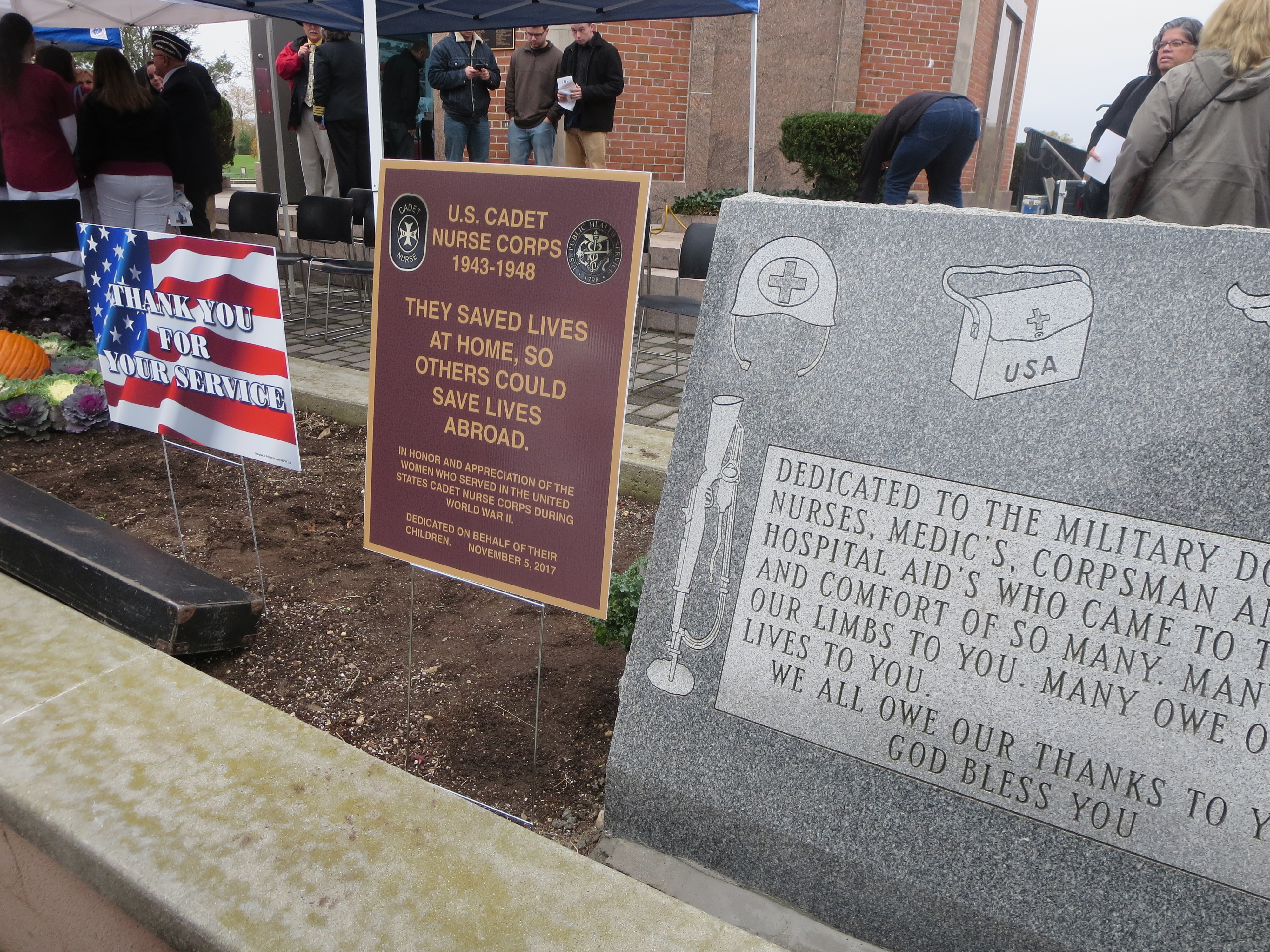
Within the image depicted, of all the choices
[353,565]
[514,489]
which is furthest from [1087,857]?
[353,565]

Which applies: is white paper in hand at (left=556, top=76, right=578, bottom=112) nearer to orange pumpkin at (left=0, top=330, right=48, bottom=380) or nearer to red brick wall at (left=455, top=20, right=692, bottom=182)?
→ red brick wall at (left=455, top=20, right=692, bottom=182)

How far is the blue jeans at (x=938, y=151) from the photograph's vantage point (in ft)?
16.5

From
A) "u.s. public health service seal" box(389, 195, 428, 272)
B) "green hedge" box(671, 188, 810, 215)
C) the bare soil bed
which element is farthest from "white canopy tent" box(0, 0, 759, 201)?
"u.s. public health service seal" box(389, 195, 428, 272)

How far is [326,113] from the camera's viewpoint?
894 centimetres

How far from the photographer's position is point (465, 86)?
28.8ft

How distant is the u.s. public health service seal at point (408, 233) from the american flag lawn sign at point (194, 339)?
39 centimetres

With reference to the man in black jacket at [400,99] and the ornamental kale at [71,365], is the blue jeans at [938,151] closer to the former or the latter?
the ornamental kale at [71,365]

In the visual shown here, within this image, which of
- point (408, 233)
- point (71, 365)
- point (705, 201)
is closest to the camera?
point (408, 233)

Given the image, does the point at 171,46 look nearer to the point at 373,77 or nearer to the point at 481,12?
the point at 481,12

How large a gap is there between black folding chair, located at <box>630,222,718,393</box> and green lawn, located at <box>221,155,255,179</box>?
58.3 feet

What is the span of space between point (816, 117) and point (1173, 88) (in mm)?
6107

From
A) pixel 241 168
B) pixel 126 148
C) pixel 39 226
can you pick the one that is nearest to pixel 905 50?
pixel 126 148

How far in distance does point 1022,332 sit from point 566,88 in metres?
7.22

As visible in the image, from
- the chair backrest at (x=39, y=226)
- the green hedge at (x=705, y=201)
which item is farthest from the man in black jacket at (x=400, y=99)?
the chair backrest at (x=39, y=226)
